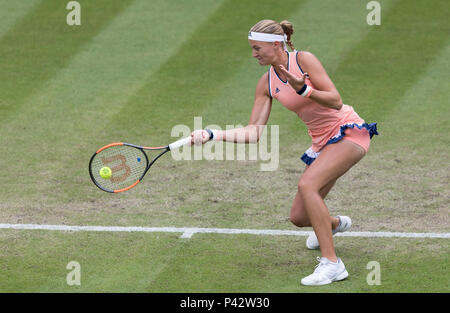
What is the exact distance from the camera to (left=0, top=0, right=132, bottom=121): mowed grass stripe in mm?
12789

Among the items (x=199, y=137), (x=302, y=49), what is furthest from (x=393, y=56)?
(x=199, y=137)

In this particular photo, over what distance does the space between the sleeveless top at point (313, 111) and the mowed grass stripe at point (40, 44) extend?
18.0ft

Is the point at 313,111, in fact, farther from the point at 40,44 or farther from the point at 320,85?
the point at 40,44

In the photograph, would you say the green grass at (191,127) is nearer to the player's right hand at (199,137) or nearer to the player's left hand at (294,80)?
the player's right hand at (199,137)

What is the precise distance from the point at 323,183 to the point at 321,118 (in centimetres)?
62

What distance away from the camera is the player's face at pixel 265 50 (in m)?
7.63

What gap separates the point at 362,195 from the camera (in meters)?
9.64

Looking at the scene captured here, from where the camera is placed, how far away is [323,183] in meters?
7.49

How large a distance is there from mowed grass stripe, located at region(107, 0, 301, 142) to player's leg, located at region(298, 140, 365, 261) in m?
4.20

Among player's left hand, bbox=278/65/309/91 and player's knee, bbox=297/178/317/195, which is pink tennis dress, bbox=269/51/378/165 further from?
player's knee, bbox=297/178/317/195

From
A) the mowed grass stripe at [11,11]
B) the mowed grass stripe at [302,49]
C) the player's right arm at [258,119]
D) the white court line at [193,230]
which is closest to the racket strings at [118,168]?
the white court line at [193,230]

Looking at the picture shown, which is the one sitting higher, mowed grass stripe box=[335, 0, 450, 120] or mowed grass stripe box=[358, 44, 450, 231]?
mowed grass stripe box=[335, 0, 450, 120]

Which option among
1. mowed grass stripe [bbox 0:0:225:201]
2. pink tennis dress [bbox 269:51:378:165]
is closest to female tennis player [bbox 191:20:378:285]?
pink tennis dress [bbox 269:51:378:165]

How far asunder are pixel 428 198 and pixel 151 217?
3.00 meters
